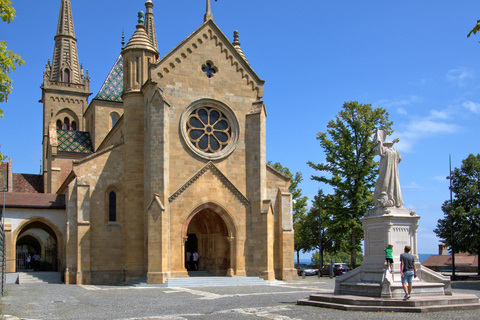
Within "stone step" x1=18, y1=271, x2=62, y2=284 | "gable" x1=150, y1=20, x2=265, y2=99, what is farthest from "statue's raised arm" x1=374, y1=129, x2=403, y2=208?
"stone step" x1=18, y1=271, x2=62, y2=284

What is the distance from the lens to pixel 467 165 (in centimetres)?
4206

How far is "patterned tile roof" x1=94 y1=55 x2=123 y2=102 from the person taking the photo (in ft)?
169

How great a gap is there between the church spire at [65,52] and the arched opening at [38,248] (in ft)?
56.6

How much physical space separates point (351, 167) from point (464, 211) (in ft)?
33.8

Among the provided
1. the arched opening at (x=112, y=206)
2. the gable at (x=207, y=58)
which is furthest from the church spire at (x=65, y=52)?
the arched opening at (x=112, y=206)

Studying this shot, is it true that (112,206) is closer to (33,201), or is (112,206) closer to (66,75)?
(33,201)

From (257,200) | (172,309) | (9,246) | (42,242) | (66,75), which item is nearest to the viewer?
(172,309)

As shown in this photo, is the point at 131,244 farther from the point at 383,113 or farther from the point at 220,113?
the point at 383,113

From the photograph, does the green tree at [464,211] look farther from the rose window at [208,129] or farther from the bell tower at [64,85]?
the bell tower at [64,85]

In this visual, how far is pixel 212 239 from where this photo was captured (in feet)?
111

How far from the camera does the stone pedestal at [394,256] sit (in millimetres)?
15625

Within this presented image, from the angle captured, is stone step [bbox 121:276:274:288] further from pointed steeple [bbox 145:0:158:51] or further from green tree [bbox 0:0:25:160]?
pointed steeple [bbox 145:0:158:51]

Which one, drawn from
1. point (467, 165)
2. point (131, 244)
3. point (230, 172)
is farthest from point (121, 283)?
point (467, 165)

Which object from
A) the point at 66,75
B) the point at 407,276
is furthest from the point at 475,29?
the point at 66,75
